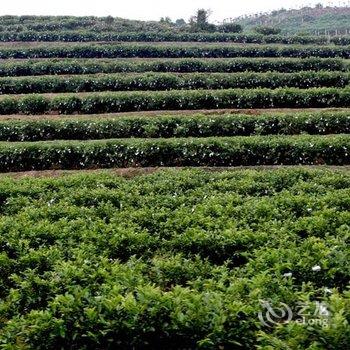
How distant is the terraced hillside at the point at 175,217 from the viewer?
22.6 feet

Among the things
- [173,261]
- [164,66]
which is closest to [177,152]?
[173,261]

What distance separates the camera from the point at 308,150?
70.0 feet

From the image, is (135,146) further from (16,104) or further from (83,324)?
(83,324)

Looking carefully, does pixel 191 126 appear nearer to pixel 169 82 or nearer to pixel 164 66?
pixel 169 82

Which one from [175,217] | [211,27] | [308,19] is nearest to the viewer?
[175,217]

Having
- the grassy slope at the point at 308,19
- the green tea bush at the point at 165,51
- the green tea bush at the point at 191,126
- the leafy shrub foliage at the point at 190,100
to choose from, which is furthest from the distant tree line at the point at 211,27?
the green tea bush at the point at 191,126

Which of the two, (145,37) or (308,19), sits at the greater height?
(308,19)

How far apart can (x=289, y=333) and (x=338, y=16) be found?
348 ft

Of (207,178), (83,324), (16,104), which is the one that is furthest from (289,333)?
(16,104)

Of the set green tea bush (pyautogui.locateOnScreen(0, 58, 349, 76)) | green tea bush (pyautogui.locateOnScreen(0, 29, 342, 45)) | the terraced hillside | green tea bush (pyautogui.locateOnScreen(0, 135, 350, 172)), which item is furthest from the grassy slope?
green tea bush (pyautogui.locateOnScreen(0, 135, 350, 172))

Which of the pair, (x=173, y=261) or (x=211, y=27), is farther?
(x=211, y=27)

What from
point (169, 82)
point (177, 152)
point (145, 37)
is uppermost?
point (145, 37)

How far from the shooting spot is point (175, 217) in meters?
12.4

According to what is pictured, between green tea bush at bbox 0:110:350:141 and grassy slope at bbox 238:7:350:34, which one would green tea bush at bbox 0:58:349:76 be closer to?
green tea bush at bbox 0:110:350:141
